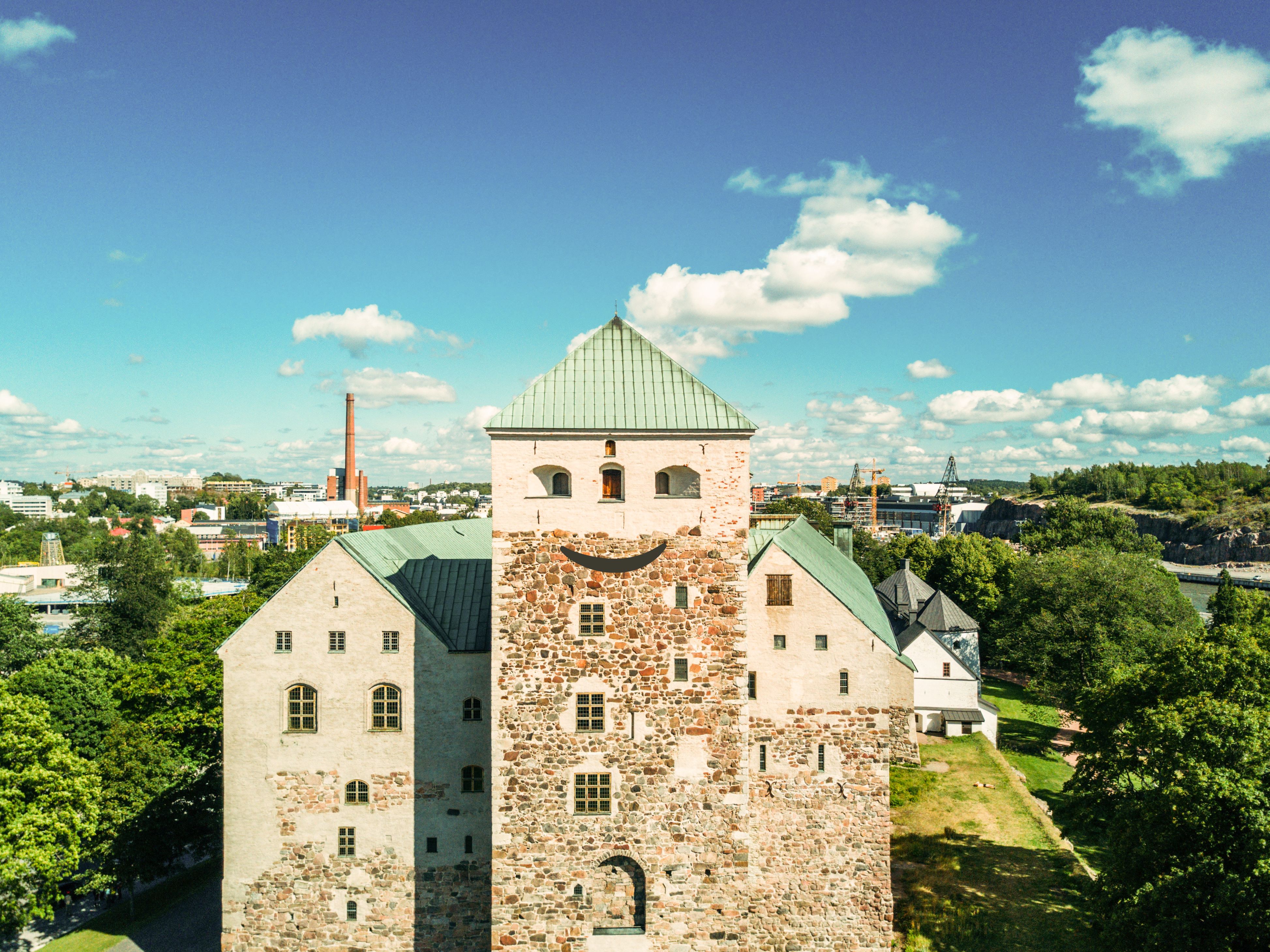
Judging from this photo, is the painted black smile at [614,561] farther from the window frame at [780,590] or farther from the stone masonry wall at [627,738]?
the window frame at [780,590]

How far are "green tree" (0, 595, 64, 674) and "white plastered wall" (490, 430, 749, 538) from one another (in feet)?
133

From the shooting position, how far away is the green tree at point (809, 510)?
88875 millimetres

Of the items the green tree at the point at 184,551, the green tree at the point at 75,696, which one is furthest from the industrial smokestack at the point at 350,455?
the green tree at the point at 75,696

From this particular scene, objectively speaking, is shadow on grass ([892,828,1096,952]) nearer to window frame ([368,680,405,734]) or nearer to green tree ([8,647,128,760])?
window frame ([368,680,405,734])

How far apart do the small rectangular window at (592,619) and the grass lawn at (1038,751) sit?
2079 centimetres

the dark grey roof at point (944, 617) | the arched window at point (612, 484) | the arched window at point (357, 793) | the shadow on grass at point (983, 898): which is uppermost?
the arched window at point (612, 484)

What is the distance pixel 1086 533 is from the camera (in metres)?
86.6

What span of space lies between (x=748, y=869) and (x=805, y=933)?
6.53 metres

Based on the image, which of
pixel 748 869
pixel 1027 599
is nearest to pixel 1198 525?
pixel 1027 599

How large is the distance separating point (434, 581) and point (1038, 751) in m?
40.7

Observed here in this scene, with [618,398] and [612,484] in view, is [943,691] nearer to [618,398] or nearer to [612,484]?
[612,484]

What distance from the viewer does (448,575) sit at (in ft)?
86.8

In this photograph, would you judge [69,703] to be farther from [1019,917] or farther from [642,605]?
[1019,917]

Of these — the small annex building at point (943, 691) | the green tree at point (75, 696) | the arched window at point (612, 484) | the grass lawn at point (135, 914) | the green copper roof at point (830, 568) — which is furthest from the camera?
the small annex building at point (943, 691)
